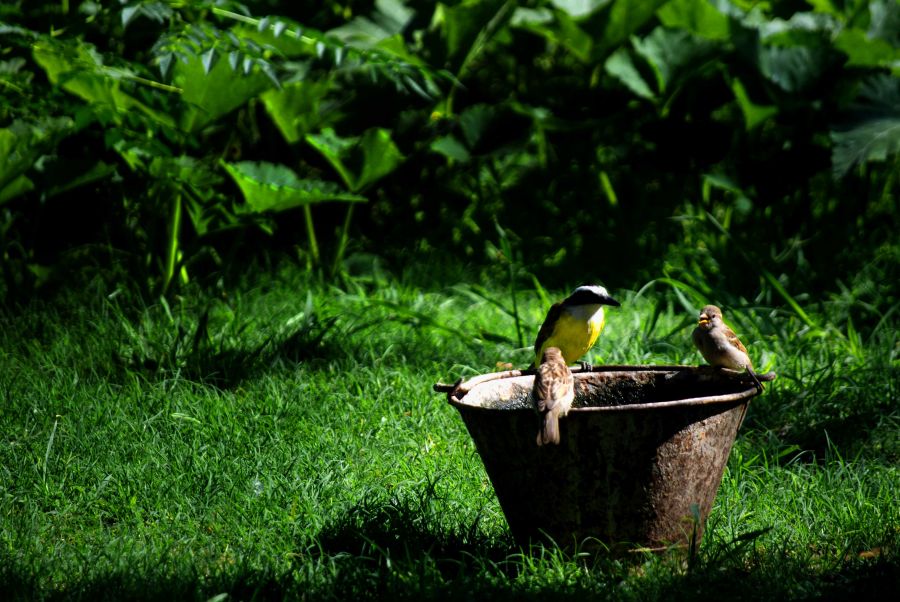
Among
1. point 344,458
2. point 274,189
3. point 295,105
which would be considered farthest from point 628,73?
point 344,458

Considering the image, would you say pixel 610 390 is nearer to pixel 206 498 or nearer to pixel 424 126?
pixel 206 498

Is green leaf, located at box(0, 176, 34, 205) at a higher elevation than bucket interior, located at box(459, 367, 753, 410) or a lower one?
lower

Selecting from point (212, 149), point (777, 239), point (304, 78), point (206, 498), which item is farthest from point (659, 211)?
point (206, 498)

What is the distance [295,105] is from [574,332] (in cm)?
276

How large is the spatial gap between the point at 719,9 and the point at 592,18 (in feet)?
3.21

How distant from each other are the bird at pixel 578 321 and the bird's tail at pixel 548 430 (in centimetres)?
96

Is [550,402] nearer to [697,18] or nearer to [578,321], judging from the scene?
[578,321]

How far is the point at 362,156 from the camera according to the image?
5859 mm

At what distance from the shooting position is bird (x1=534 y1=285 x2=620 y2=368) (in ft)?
12.0

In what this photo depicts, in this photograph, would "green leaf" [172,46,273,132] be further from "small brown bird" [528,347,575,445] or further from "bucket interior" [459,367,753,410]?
"small brown bird" [528,347,575,445]

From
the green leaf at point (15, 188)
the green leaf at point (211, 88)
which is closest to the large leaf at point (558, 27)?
the green leaf at point (211, 88)

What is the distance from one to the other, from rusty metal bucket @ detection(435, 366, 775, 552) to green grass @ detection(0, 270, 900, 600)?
0.11 meters

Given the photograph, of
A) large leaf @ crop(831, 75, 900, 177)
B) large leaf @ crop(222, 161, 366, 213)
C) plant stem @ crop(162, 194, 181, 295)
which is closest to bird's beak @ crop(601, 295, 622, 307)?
large leaf @ crop(222, 161, 366, 213)

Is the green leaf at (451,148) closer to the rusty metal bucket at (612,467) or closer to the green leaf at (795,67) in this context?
the green leaf at (795,67)
